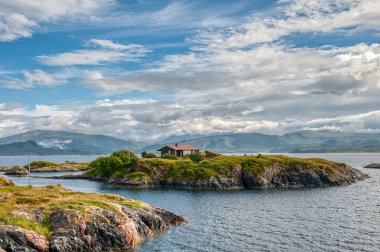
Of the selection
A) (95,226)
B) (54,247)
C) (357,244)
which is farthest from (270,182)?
(54,247)

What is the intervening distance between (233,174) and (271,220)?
233 ft

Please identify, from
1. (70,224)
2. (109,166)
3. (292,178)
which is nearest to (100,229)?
(70,224)

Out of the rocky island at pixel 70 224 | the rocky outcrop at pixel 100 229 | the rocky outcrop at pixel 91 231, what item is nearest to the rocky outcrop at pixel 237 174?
the rocky island at pixel 70 224

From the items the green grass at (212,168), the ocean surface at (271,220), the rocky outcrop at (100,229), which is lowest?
the ocean surface at (271,220)

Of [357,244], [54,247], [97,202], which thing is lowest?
[357,244]

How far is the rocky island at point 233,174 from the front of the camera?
149 m

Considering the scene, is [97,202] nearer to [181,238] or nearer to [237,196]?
[181,238]

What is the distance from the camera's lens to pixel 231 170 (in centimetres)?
15525

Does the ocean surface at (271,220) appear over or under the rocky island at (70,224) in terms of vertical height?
under

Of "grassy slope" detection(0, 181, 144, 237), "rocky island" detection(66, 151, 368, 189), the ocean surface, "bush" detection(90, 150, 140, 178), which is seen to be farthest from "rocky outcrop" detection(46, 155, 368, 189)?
"grassy slope" detection(0, 181, 144, 237)

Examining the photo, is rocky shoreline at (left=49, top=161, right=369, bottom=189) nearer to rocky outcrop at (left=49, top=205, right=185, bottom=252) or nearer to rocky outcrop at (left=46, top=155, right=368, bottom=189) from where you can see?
rocky outcrop at (left=46, top=155, right=368, bottom=189)

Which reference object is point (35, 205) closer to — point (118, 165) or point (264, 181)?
point (264, 181)

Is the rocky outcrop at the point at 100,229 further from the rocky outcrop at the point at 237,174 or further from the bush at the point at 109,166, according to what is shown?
the bush at the point at 109,166

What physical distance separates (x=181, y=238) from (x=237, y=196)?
5804 centimetres
